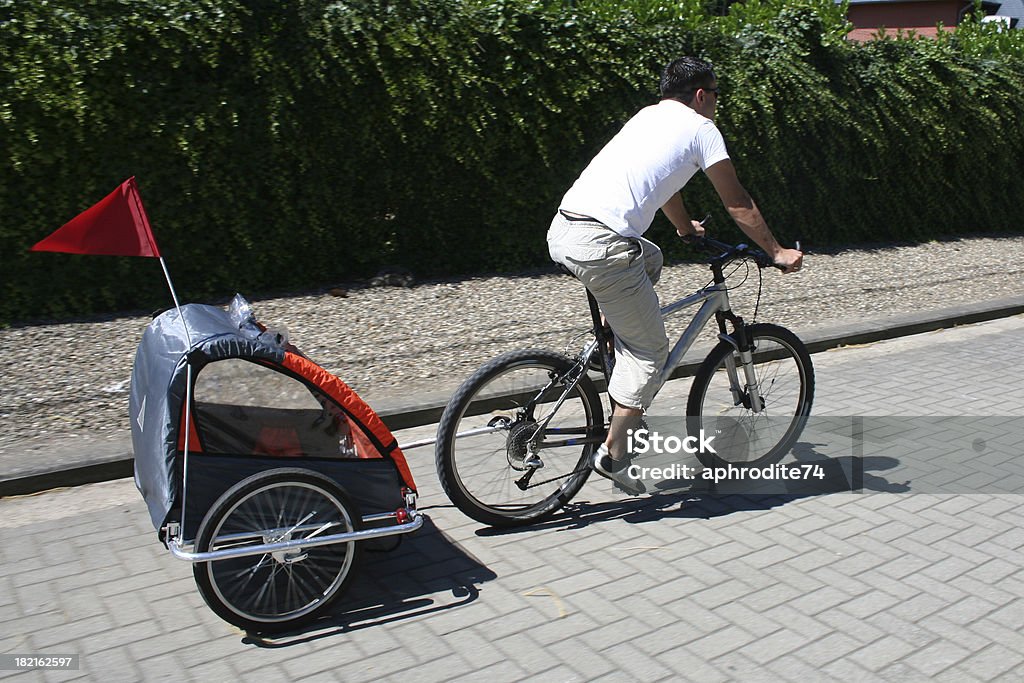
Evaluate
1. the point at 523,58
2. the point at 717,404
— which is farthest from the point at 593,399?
the point at 523,58

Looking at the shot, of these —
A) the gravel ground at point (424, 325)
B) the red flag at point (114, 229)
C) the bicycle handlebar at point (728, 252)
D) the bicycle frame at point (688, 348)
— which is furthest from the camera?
the gravel ground at point (424, 325)

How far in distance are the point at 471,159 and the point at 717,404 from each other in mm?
4350

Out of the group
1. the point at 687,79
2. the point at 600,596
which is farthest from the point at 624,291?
the point at 600,596

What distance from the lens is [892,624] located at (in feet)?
11.4

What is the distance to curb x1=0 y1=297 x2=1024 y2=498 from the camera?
15.2 feet

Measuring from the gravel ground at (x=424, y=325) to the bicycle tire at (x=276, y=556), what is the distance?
2.14 metres

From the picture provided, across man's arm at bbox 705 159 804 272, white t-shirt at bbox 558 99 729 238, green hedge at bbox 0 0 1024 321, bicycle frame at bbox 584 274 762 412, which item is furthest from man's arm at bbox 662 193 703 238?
green hedge at bbox 0 0 1024 321

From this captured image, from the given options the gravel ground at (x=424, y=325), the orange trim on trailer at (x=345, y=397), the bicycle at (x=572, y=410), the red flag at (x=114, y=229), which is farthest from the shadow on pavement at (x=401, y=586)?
the gravel ground at (x=424, y=325)

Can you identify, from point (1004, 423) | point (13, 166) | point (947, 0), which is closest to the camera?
point (1004, 423)

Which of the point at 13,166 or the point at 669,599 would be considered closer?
the point at 669,599

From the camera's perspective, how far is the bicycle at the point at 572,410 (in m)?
4.18

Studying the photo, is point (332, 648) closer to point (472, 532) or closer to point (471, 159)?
point (472, 532)

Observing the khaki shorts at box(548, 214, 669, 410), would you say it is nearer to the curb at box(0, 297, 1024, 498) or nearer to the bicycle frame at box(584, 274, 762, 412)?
the bicycle frame at box(584, 274, 762, 412)

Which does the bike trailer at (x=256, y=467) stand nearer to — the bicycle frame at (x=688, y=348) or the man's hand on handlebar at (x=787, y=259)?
the bicycle frame at (x=688, y=348)
